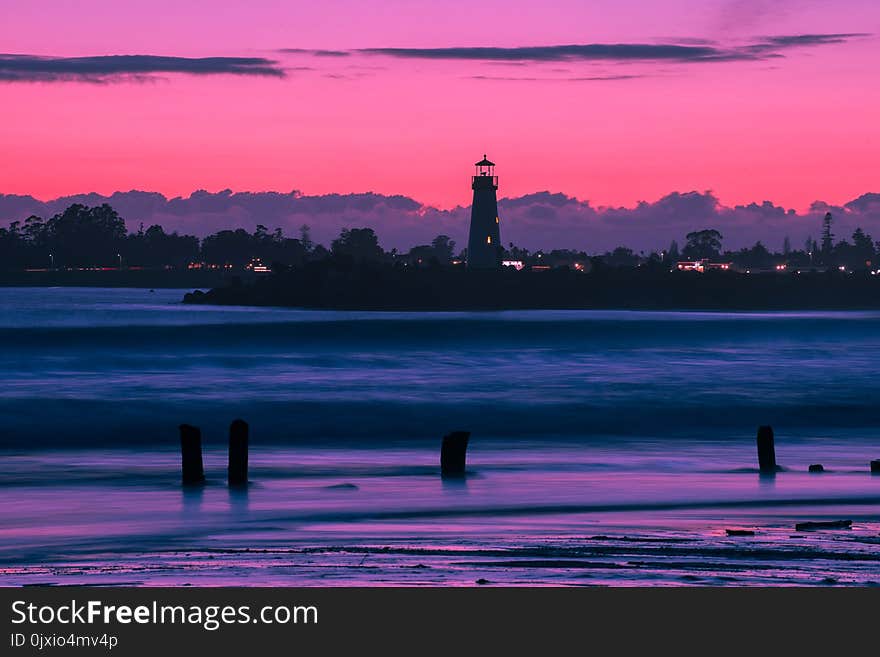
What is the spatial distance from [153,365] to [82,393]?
18539 mm

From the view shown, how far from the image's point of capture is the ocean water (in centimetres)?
1256

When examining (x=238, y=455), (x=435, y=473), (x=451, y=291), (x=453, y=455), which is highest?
(x=451, y=291)

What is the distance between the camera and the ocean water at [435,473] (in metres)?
12.6

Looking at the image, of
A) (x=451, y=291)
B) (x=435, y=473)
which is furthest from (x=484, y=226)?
(x=435, y=473)

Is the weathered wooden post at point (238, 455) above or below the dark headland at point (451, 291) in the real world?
below

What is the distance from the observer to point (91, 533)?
640 inches

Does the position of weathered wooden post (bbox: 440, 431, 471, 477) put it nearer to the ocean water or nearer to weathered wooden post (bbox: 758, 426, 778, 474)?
the ocean water

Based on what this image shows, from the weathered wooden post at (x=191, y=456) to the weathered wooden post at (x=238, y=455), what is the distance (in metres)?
0.49

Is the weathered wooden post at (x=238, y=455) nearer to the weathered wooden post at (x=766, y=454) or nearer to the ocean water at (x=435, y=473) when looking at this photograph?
the ocean water at (x=435, y=473)

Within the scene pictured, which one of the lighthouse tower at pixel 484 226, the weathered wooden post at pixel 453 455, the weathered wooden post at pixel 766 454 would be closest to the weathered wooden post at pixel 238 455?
the weathered wooden post at pixel 453 455

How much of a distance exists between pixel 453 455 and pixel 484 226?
12702 centimetres

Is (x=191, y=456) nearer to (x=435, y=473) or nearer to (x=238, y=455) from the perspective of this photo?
(x=238, y=455)

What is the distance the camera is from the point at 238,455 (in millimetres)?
21562
